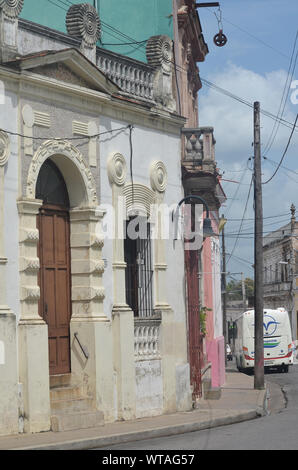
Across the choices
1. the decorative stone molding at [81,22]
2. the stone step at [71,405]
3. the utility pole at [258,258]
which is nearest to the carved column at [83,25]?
the decorative stone molding at [81,22]

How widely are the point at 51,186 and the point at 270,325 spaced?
23.3 m

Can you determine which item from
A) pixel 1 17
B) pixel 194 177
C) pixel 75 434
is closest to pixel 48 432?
pixel 75 434

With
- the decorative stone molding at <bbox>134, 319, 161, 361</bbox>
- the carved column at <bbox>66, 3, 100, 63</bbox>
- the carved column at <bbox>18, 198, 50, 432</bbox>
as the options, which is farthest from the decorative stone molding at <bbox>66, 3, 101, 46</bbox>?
the decorative stone molding at <bbox>134, 319, 161, 361</bbox>

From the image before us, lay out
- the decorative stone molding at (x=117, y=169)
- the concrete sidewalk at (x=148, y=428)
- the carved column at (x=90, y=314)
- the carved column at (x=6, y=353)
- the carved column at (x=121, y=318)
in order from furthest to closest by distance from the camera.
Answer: the decorative stone molding at (x=117, y=169) → the carved column at (x=121, y=318) → the carved column at (x=90, y=314) → the carved column at (x=6, y=353) → the concrete sidewalk at (x=148, y=428)

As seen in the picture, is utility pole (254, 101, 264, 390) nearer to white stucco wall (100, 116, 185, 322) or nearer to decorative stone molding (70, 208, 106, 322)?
white stucco wall (100, 116, 185, 322)

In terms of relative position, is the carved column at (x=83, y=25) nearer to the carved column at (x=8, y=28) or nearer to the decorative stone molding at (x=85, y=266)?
the carved column at (x=8, y=28)

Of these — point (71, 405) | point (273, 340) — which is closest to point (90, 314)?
point (71, 405)

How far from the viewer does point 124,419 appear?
1681cm

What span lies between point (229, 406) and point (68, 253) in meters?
6.03

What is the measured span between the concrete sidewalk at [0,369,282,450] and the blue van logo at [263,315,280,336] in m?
15.4

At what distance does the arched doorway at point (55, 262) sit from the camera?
52.2 feet

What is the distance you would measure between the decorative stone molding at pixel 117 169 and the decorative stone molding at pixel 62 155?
26.2 inches

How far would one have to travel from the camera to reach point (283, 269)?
72875 millimetres
